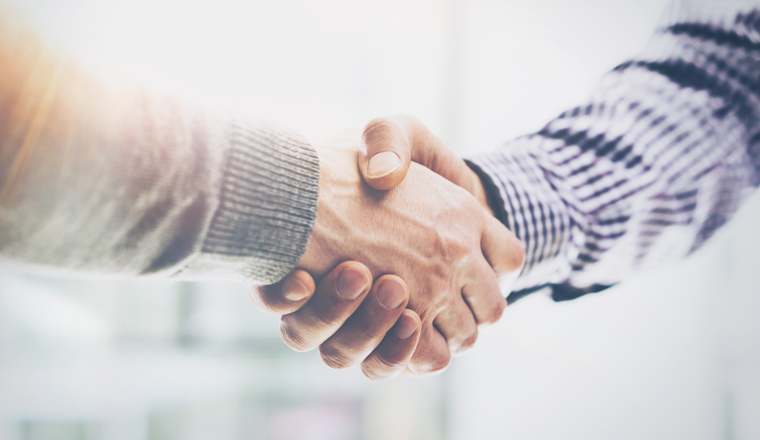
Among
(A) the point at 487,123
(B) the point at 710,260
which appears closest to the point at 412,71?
(A) the point at 487,123

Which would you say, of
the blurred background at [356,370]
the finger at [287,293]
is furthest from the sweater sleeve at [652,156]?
the blurred background at [356,370]

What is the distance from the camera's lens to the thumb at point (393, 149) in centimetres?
65

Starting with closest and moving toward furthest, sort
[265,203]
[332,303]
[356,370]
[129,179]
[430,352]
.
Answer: [129,179] < [265,203] < [332,303] < [430,352] < [356,370]

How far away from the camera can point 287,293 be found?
61cm

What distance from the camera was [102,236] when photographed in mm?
416

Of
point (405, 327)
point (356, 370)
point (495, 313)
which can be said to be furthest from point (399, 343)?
point (356, 370)

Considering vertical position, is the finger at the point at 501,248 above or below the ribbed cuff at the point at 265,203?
below

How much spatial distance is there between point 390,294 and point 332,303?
90 mm

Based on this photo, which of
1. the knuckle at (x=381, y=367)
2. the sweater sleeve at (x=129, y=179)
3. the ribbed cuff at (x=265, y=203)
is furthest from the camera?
the knuckle at (x=381, y=367)

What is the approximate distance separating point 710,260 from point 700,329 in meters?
0.29

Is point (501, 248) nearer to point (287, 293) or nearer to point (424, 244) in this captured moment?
point (424, 244)

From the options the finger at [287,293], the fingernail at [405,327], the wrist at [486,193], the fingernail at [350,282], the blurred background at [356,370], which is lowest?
the blurred background at [356,370]

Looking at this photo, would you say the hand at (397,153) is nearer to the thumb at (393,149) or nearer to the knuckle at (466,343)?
the thumb at (393,149)

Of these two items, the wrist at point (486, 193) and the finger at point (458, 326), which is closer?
the finger at point (458, 326)
